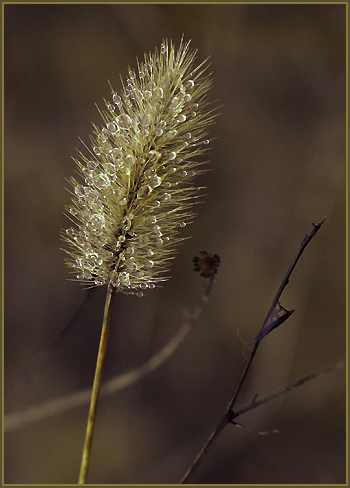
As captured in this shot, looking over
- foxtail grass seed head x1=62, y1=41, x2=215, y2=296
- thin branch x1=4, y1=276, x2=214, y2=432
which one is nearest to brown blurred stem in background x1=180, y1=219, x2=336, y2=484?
foxtail grass seed head x1=62, y1=41, x2=215, y2=296

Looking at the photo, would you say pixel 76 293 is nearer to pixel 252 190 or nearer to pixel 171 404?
pixel 171 404

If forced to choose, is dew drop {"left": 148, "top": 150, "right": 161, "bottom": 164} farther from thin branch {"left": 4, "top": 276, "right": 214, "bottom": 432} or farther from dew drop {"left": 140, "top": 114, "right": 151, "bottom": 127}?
thin branch {"left": 4, "top": 276, "right": 214, "bottom": 432}

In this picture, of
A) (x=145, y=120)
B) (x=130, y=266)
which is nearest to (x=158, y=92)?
(x=145, y=120)

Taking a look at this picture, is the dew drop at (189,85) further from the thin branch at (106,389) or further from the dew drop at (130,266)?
the thin branch at (106,389)

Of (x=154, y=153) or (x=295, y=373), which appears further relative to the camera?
(x=295, y=373)

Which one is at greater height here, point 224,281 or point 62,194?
point 62,194

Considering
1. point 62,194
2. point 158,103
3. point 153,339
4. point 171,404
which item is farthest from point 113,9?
point 171,404

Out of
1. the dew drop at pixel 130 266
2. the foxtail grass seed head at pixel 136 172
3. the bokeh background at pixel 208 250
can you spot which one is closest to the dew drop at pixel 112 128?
the foxtail grass seed head at pixel 136 172

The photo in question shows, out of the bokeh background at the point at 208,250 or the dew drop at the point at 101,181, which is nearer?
the dew drop at the point at 101,181
